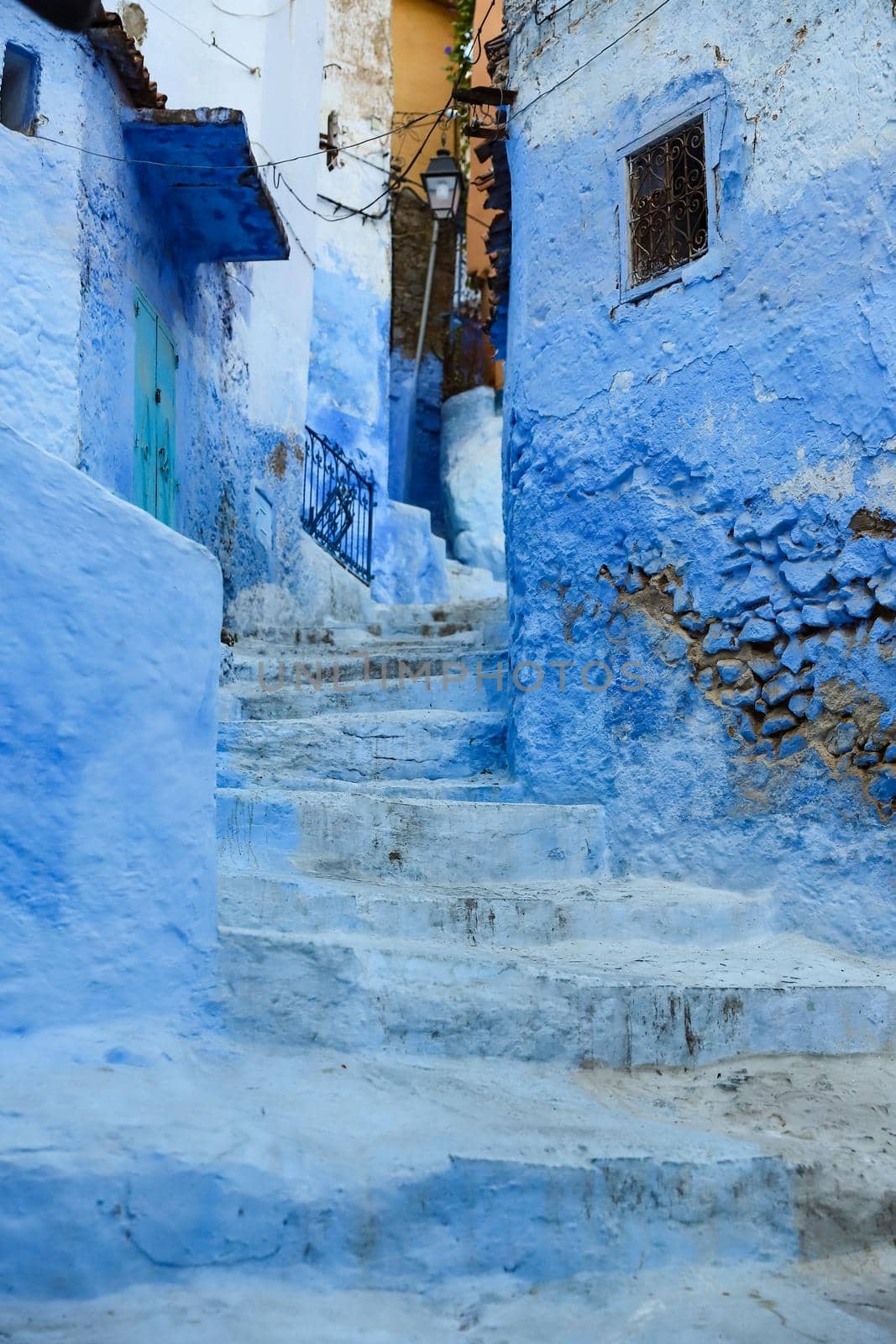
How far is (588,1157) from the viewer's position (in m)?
2.93

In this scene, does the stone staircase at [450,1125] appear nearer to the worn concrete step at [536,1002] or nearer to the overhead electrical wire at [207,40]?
the worn concrete step at [536,1002]

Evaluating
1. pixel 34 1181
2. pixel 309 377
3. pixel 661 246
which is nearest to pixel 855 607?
pixel 661 246

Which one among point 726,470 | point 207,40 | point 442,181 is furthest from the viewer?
point 442,181

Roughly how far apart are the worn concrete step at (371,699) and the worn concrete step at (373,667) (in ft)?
0.08

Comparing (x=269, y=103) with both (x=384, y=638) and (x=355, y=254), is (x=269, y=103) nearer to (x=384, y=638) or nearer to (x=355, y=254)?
(x=384, y=638)

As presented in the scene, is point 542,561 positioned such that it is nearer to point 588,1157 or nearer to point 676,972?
point 676,972

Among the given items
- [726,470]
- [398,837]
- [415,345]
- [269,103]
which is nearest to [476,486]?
[415,345]

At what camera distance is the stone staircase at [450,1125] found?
2.63 meters

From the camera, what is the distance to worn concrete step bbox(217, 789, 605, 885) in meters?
4.56

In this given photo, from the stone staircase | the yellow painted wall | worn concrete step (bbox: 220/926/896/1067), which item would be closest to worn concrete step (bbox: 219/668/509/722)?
the stone staircase

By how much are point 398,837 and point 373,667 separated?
7.09 ft

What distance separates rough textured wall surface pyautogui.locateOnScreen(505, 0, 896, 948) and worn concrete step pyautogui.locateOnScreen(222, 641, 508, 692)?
1.85 ft

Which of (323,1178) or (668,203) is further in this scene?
(668,203)

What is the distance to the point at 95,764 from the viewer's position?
Result: 3156 mm
